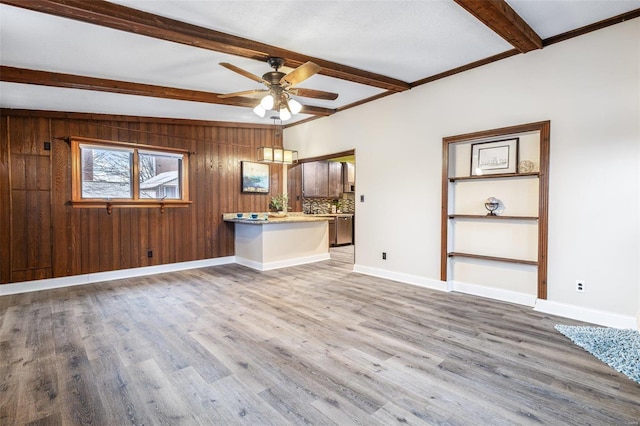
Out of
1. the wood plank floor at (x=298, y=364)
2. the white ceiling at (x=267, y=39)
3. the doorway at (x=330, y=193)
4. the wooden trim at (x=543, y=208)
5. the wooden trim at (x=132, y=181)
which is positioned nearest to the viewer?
the wood plank floor at (x=298, y=364)

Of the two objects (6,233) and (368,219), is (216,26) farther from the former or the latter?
(6,233)

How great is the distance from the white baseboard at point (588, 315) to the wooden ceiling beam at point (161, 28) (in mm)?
3413

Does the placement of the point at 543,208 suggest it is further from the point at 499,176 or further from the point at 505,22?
the point at 505,22

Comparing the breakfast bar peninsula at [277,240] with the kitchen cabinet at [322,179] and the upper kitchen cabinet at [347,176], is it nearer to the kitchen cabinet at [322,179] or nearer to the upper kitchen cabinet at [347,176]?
the kitchen cabinet at [322,179]

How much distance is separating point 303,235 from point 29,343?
164 inches

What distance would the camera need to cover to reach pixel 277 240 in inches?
232

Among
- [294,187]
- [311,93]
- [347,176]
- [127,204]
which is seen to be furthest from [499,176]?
[347,176]

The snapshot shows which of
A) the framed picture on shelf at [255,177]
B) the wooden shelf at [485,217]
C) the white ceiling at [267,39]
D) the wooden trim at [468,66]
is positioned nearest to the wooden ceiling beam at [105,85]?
the white ceiling at [267,39]

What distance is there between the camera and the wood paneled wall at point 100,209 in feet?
14.5

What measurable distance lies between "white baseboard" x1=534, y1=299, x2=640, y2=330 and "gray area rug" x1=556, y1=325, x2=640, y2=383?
10 cm

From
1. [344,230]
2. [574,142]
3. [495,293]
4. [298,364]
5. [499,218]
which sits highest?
[574,142]

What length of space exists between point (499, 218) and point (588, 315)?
1253 millimetres

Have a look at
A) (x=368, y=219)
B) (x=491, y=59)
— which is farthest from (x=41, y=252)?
(x=491, y=59)

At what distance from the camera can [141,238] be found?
542cm
